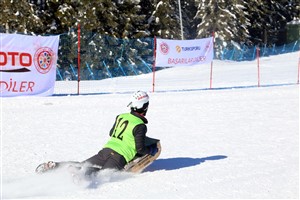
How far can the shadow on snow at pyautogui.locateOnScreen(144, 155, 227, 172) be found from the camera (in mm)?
7679

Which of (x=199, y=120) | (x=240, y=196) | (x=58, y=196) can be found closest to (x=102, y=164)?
(x=58, y=196)

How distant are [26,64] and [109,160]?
28.1 feet

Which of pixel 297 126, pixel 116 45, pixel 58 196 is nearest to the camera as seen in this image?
pixel 58 196

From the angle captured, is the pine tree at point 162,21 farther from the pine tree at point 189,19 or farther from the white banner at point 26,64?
the white banner at point 26,64

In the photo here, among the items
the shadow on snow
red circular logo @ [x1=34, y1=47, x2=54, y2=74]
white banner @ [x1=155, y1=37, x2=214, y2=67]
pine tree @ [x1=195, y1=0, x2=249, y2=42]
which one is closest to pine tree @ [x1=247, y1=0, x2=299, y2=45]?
pine tree @ [x1=195, y1=0, x2=249, y2=42]

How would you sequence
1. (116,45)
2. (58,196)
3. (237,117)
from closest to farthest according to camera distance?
(58,196)
(237,117)
(116,45)

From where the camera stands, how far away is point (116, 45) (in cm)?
3006

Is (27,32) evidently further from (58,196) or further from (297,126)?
(58,196)

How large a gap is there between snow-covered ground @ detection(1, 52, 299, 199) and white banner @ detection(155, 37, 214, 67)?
1567 mm

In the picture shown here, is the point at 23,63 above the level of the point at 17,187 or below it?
above

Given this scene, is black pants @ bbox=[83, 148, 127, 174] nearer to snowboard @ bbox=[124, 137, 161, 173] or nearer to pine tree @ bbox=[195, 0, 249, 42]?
snowboard @ bbox=[124, 137, 161, 173]

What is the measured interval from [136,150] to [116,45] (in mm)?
23572

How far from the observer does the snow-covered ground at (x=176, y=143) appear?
6.38 meters

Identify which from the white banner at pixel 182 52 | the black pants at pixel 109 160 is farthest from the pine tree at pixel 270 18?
the black pants at pixel 109 160
